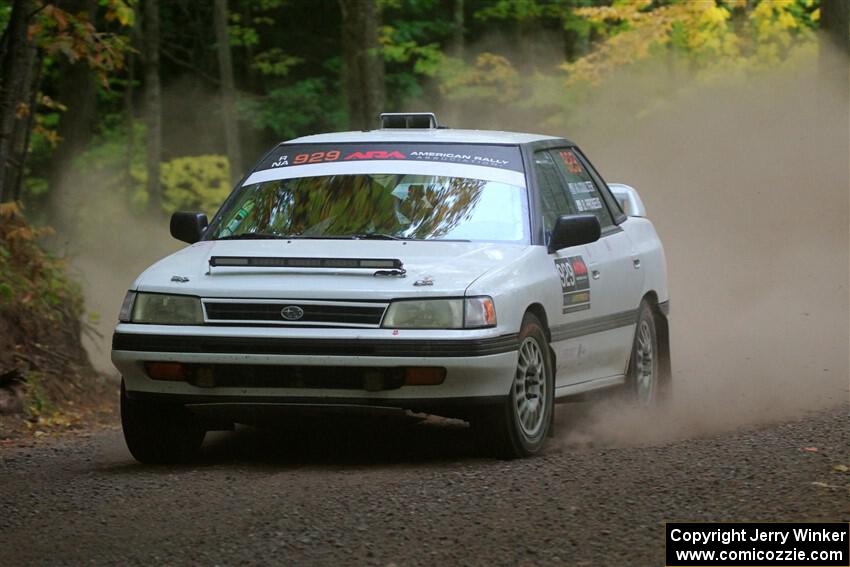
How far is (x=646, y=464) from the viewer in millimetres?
7453

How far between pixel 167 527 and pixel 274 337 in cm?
147

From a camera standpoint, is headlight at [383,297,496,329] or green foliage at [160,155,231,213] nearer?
headlight at [383,297,496,329]

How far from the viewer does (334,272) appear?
7773mm

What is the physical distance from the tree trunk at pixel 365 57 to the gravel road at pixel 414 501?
40.5 feet

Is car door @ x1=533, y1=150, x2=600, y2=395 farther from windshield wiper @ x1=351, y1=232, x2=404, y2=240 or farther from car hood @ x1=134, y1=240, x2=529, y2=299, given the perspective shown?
windshield wiper @ x1=351, y1=232, x2=404, y2=240

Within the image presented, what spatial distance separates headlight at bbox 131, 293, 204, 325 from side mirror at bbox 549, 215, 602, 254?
2.03m

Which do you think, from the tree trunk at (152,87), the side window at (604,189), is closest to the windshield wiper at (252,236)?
the side window at (604,189)

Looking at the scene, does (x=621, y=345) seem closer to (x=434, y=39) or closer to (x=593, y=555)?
(x=593, y=555)

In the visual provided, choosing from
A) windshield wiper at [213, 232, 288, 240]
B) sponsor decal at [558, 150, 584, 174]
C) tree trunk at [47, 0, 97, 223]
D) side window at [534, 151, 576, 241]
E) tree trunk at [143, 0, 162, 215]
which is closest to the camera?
windshield wiper at [213, 232, 288, 240]

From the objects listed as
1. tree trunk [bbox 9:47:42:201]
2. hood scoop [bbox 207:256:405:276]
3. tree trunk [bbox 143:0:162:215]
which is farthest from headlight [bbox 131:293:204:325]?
tree trunk [bbox 143:0:162:215]

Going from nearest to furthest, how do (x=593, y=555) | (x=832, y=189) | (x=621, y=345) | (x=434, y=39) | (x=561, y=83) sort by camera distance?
(x=593, y=555) → (x=621, y=345) → (x=832, y=189) → (x=561, y=83) → (x=434, y=39)

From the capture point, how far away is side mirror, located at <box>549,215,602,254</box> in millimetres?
8508

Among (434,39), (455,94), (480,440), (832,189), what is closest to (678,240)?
(832,189)

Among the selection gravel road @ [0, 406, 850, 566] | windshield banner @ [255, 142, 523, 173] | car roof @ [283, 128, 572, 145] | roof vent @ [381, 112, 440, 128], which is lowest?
gravel road @ [0, 406, 850, 566]
